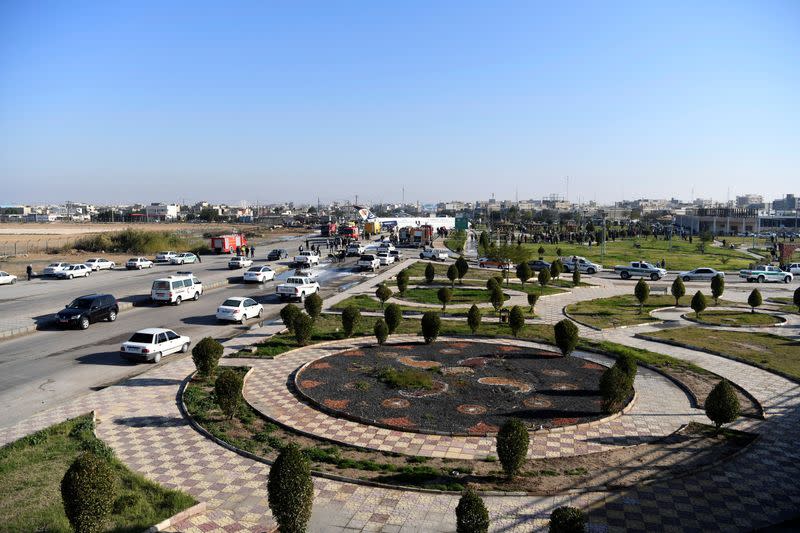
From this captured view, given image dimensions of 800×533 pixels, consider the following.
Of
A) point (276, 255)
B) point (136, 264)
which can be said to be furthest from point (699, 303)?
point (136, 264)

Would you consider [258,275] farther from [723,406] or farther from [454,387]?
[723,406]

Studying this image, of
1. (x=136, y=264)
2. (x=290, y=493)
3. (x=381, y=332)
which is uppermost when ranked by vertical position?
(x=136, y=264)

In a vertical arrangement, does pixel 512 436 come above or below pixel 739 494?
above

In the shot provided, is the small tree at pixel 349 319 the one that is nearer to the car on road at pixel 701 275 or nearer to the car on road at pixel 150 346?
the car on road at pixel 150 346

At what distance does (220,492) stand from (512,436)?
5.86 metres

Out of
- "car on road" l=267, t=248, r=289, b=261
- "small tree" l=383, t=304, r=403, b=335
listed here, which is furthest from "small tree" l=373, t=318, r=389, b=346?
"car on road" l=267, t=248, r=289, b=261

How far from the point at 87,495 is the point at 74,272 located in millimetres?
40762

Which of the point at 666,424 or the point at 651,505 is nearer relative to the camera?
the point at 651,505

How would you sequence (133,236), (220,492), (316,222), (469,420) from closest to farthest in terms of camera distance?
(220,492), (469,420), (133,236), (316,222)

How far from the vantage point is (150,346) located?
20.7 metres

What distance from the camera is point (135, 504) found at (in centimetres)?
1042

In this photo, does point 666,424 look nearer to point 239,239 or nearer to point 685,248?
point 239,239

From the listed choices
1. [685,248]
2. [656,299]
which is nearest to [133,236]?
[656,299]

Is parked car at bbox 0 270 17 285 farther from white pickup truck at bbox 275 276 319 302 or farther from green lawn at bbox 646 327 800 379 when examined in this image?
green lawn at bbox 646 327 800 379
